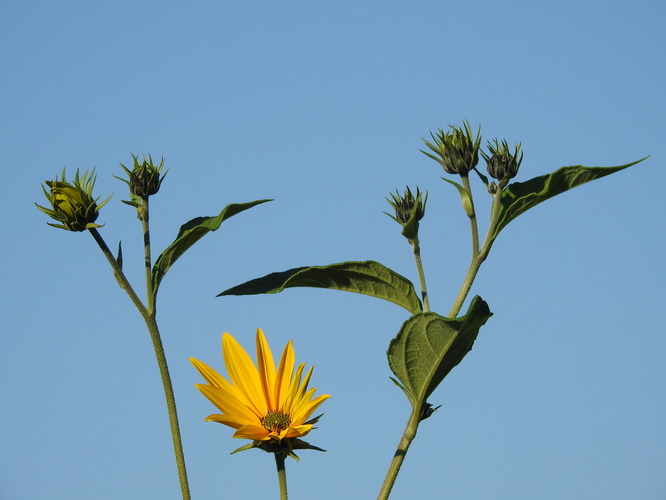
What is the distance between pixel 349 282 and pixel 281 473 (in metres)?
0.77

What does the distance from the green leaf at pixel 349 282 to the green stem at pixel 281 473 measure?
62cm

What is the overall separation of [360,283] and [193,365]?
0.71m

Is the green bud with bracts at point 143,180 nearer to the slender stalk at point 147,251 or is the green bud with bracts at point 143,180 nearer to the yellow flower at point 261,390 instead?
the slender stalk at point 147,251

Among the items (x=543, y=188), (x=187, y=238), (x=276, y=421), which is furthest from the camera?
(x=543, y=188)

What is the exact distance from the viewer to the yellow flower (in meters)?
2.54

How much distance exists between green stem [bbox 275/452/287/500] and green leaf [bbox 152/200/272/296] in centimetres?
70

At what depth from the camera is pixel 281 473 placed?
2.48m

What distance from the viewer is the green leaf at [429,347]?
2.71m

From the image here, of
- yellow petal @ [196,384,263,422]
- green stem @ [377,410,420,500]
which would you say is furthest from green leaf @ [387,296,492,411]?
yellow petal @ [196,384,263,422]

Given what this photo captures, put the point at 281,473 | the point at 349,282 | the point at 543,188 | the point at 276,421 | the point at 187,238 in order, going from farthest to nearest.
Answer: the point at 543,188 < the point at 349,282 < the point at 187,238 < the point at 276,421 < the point at 281,473

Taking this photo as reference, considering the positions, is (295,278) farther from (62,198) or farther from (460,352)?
(62,198)

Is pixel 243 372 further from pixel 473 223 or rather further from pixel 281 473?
pixel 473 223

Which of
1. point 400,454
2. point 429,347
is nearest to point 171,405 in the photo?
point 400,454

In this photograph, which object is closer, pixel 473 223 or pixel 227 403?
pixel 227 403
